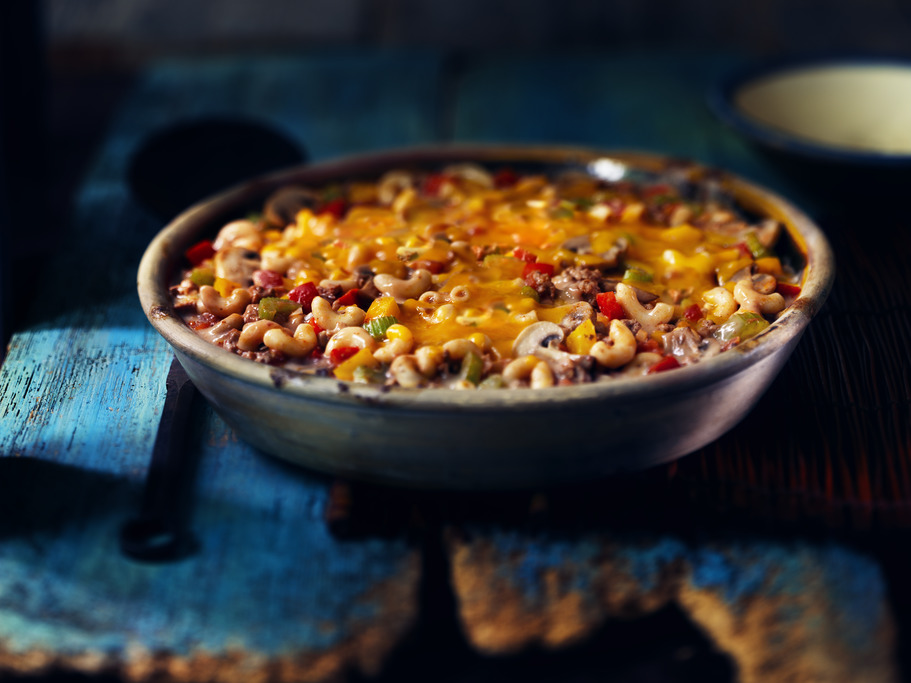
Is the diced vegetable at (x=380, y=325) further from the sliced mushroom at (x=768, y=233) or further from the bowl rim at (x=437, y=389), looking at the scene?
the sliced mushroom at (x=768, y=233)

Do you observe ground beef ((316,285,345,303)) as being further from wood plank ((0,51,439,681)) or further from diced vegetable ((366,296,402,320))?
wood plank ((0,51,439,681))

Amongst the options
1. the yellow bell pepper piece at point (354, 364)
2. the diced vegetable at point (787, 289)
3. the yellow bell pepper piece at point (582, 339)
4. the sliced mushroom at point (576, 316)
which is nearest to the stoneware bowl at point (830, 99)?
the diced vegetable at point (787, 289)

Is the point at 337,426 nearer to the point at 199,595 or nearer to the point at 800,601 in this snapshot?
the point at 199,595

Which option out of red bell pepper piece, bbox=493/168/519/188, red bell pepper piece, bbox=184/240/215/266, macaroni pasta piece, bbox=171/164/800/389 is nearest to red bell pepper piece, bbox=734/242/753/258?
macaroni pasta piece, bbox=171/164/800/389

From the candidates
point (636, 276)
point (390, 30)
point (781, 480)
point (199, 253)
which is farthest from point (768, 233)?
point (390, 30)

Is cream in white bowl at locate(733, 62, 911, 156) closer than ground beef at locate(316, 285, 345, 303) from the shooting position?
No

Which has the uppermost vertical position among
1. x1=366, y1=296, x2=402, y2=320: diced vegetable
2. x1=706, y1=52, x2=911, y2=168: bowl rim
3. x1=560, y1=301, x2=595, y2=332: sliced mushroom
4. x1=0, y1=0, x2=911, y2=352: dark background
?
x1=706, y1=52, x2=911, y2=168: bowl rim
